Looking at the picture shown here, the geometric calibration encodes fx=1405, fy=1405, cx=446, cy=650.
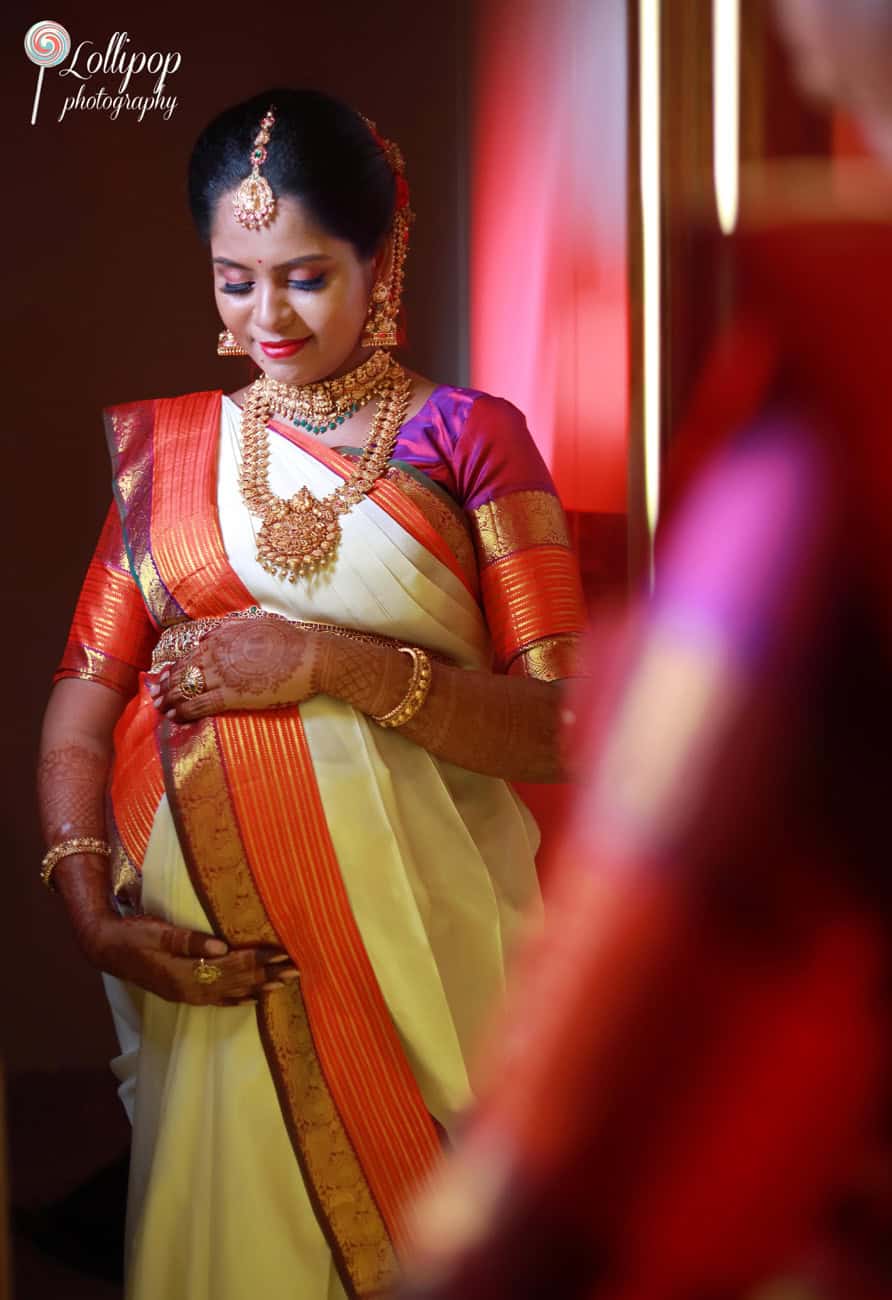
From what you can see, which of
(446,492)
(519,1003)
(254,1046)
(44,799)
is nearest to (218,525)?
(446,492)

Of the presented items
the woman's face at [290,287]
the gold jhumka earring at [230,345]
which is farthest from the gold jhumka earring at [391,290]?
the gold jhumka earring at [230,345]

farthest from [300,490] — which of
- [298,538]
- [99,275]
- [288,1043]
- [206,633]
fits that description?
[99,275]

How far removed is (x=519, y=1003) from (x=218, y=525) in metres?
1.02

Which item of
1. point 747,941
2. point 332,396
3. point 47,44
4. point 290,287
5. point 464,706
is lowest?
point 464,706

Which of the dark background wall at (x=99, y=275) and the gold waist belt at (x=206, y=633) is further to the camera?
the dark background wall at (x=99, y=275)

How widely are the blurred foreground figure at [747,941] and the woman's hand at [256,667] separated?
0.90 metres

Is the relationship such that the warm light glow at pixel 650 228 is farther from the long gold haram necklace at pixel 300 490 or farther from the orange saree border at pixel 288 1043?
the orange saree border at pixel 288 1043

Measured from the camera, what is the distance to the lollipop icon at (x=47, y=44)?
71.3 inches

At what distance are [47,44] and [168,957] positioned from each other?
1.21 m

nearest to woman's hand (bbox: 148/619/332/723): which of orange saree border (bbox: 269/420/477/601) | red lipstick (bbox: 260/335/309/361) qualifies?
orange saree border (bbox: 269/420/477/601)

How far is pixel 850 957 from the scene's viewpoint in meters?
0.38

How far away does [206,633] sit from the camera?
1.36 meters

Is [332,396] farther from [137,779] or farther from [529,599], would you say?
[137,779]

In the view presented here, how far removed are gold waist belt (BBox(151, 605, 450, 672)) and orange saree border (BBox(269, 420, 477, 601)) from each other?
0.09 metres
